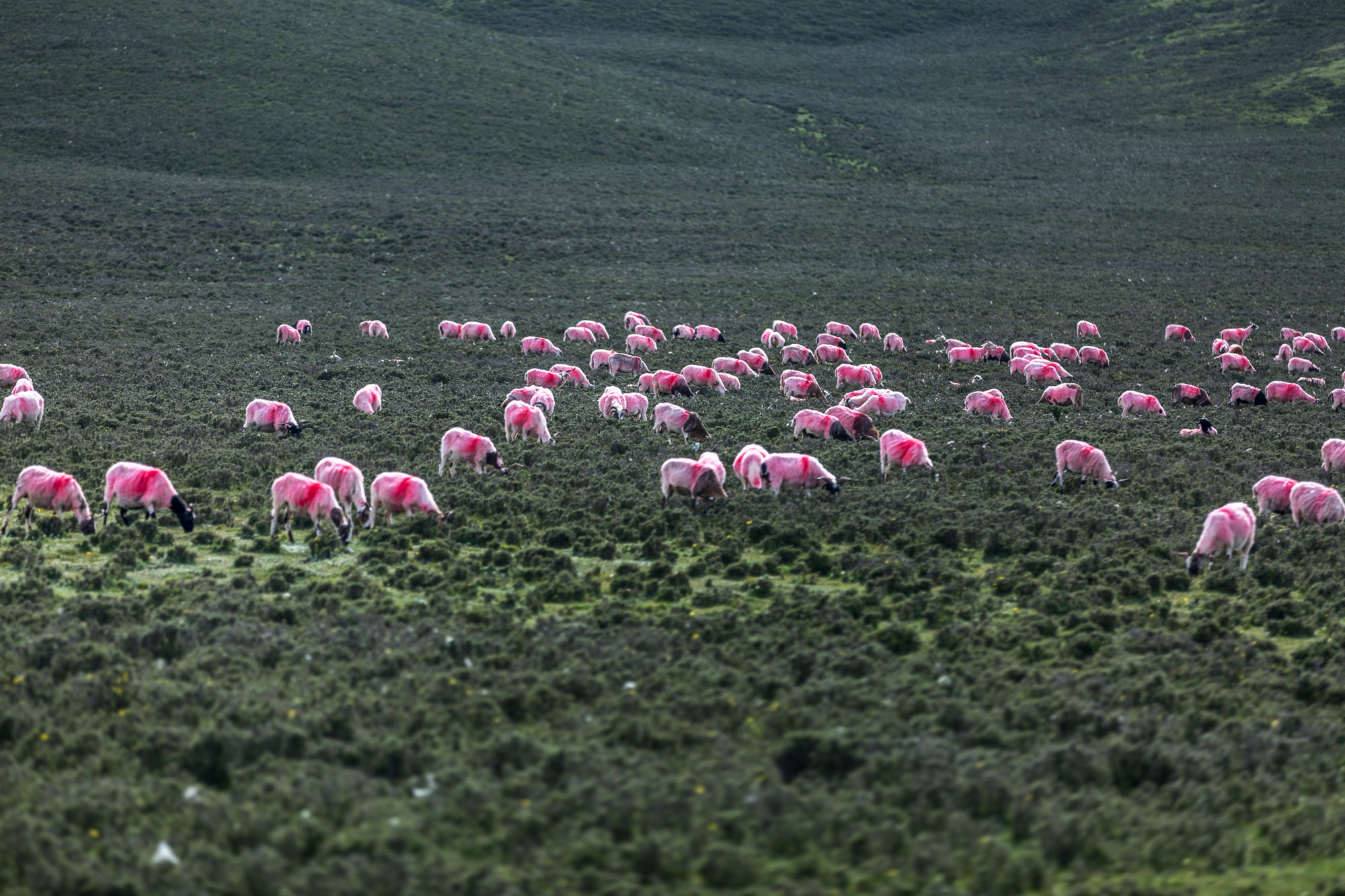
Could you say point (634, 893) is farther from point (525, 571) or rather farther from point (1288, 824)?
point (525, 571)

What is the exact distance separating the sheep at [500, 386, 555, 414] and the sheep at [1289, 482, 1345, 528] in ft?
45.2

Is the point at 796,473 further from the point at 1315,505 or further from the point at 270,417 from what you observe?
the point at 270,417

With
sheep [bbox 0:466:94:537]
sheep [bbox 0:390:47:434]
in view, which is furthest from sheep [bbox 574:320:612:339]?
sheep [bbox 0:466:94:537]

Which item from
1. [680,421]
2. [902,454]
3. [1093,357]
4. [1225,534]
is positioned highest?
[1225,534]

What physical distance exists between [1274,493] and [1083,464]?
9.39 feet

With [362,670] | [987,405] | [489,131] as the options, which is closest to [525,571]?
[362,670]

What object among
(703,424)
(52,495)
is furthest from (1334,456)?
(52,495)

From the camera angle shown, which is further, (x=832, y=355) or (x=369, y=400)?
(x=832, y=355)

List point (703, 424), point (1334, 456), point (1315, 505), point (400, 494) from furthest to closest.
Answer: point (703, 424), point (1334, 456), point (1315, 505), point (400, 494)

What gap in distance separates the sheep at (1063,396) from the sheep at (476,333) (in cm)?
1743

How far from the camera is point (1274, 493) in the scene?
16.1m

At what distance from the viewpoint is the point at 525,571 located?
43.6 feet

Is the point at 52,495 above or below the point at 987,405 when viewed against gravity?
above

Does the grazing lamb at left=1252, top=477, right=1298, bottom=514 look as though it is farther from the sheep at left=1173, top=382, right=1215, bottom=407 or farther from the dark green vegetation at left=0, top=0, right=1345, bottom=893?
the sheep at left=1173, top=382, right=1215, bottom=407
